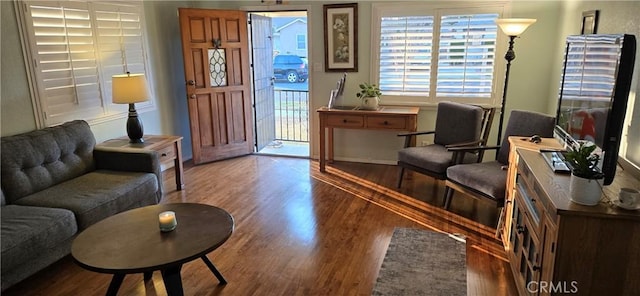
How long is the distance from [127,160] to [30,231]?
110 centimetres

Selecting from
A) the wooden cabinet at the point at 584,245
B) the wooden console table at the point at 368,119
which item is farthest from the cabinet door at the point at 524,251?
the wooden console table at the point at 368,119

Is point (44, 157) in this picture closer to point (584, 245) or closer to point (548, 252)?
point (548, 252)

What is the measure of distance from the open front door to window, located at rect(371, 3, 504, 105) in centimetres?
154

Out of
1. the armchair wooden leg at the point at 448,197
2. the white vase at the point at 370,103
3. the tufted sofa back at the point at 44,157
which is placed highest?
the white vase at the point at 370,103

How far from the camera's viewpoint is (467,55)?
14.5ft

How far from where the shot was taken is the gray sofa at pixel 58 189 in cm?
246

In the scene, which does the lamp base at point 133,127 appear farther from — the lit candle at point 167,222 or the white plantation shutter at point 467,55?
the white plantation shutter at point 467,55

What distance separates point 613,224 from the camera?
1.68 m

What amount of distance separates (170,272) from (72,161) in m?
1.83

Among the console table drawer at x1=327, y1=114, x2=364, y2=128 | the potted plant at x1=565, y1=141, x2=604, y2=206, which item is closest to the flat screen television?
the potted plant at x1=565, y1=141, x2=604, y2=206

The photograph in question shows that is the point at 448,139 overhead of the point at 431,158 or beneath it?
overhead

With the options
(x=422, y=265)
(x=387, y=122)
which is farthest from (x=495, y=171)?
(x=387, y=122)

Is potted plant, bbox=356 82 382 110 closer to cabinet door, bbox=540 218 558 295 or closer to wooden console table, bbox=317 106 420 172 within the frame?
wooden console table, bbox=317 106 420 172

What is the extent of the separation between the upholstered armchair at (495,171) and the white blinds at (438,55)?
1.15m
